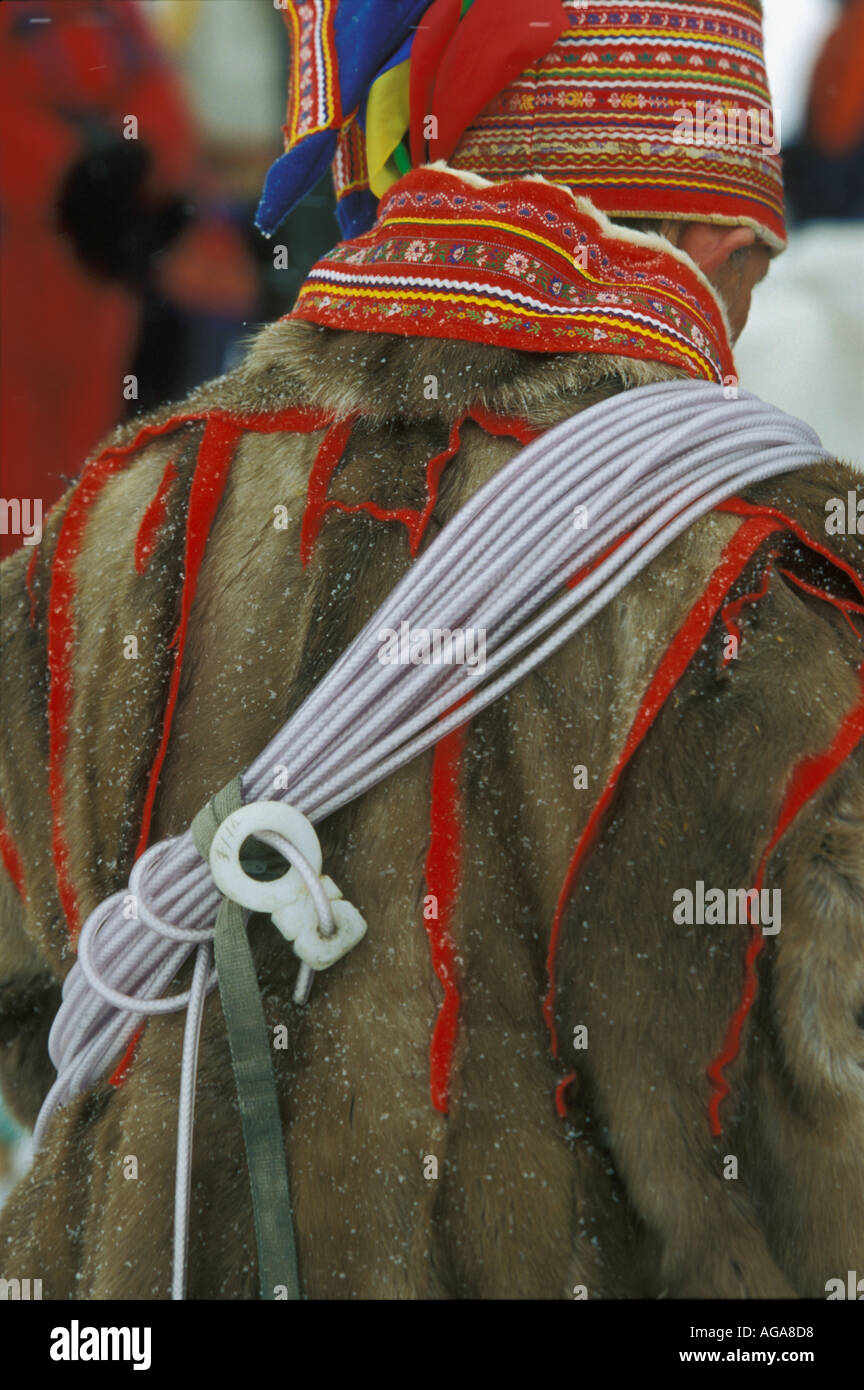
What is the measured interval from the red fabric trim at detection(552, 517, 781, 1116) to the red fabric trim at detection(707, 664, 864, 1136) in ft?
0.30

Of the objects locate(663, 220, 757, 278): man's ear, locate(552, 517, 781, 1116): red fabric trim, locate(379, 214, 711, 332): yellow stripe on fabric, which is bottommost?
→ locate(552, 517, 781, 1116): red fabric trim

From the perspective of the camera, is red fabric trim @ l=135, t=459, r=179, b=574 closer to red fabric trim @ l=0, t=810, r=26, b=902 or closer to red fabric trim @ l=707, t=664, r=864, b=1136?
red fabric trim @ l=0, t=810, r=26, b=902

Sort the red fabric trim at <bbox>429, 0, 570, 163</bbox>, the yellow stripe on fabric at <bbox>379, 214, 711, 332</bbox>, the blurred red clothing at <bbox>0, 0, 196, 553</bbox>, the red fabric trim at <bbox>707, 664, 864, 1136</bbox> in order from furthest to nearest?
the blurred red clothing at <bbox>0, 0, 196, 553</bbox> → the red fabric trim at <bbox>429, 0, 570, 163</bbox> → the yellow stripe on fabric at <bbox>379, 214, 711, 332</bbox> → the red fabric trim at <bbox>707, 664, 864, 1136</bbox>

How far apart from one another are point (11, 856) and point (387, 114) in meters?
0.69

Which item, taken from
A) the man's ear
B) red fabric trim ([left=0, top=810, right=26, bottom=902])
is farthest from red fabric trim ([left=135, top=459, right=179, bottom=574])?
the man's ear

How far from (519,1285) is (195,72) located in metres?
1.67

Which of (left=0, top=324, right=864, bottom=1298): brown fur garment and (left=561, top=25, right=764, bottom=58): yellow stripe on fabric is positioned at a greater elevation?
(left=561, top=25, right=764, bottom=58): yellow stripe on fabric

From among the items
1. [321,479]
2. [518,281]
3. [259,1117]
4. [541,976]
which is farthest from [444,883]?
[518,281]

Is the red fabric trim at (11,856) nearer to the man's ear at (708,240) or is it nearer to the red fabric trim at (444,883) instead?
the red fabric trim at (444,883)

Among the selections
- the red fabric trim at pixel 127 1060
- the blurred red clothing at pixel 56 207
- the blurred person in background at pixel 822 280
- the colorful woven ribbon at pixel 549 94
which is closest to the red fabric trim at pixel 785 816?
the red fabric trim at pixel 127 1060

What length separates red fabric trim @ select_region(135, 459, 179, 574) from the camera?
0.93 metres

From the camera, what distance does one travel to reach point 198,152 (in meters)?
1.85
